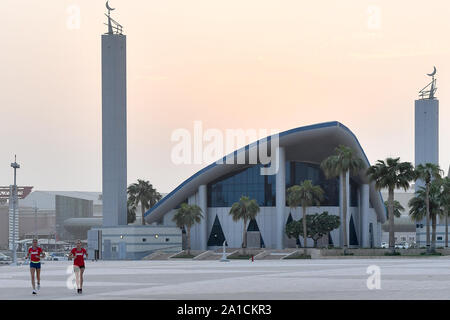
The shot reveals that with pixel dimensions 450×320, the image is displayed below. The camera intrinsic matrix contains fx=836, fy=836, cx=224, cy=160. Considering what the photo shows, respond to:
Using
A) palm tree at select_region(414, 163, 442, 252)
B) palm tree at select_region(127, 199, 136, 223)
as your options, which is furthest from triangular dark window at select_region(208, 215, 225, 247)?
palm tree at select_region(414, 163, 442, 252)

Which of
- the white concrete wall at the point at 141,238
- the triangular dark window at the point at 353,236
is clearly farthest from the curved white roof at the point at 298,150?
the white concrete wall at the point at 141,238

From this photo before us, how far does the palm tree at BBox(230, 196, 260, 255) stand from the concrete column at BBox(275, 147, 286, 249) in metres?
4.60

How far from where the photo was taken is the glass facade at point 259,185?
3922 inches

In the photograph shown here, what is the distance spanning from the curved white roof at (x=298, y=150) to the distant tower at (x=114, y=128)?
31.3ft

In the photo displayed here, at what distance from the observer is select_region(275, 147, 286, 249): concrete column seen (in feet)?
312

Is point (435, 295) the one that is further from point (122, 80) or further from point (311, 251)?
point (122, 80)

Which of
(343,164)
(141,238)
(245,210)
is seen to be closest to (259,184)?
(245,210)

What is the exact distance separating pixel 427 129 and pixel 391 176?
4837 centimetres

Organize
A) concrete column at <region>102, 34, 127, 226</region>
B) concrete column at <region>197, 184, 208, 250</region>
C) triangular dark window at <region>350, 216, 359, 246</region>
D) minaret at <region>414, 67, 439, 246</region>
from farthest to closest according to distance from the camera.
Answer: minaret at <region>414, 67, 439, 246</region> < triangular dark window at <region>350, 216, 359, 246</region> < concrete column at <region>197, 184, 208, 250</region> < concrete column at <region>102, 34, 127, 226</region>

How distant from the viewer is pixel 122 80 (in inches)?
3666

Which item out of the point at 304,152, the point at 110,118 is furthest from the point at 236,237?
the point at 110,118

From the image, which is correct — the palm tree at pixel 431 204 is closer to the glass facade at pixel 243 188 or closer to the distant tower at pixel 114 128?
the glass facade at pixel 243 188

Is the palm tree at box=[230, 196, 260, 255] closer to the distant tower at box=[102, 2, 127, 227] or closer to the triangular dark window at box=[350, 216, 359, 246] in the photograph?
the distant tower at box=[102, 2, 127, 227]
